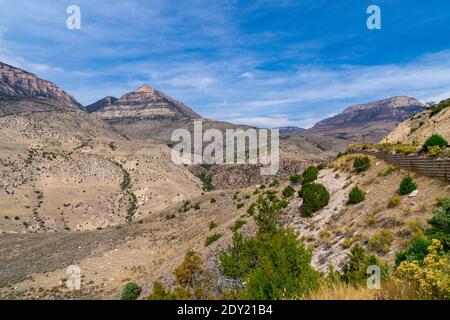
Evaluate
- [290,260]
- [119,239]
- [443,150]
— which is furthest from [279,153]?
[290,260]

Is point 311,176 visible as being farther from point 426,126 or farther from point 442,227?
point 442,227

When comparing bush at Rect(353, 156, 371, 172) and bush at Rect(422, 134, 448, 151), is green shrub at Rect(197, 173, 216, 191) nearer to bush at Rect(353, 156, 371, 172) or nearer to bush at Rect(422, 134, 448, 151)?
bush at Rect(353, 156, 371, 172)

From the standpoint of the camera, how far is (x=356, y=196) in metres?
24.5

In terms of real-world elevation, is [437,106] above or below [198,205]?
above

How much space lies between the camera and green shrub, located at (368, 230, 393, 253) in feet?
53.4

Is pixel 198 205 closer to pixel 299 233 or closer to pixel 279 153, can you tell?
pixel 299 233

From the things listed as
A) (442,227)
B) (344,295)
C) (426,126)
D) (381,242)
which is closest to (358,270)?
(442,227)

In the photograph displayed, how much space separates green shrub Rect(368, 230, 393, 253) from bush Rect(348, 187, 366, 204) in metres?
6.97

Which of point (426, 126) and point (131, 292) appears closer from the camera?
point (131, 292)

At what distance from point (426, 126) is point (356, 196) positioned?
30401 millimetres

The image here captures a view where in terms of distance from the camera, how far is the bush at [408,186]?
2023cm

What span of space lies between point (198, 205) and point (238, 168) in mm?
89414

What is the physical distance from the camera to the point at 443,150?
2042cm

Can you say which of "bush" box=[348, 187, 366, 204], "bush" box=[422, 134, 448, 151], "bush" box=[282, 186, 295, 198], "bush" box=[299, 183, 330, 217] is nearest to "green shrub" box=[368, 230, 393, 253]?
"bush" box=[348, 187, 366, 204]
